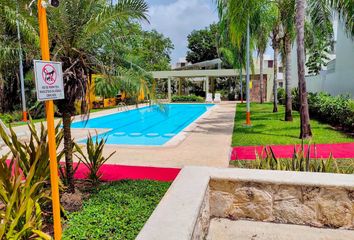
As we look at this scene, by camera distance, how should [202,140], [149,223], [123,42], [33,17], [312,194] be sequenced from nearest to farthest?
[149,223], [312,194], [33,17], [123,42], [202,140]

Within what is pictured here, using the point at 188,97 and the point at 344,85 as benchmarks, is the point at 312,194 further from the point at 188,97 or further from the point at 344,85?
the point at 188,97

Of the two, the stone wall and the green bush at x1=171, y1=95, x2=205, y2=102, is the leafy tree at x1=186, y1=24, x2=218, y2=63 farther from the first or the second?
the stone wall

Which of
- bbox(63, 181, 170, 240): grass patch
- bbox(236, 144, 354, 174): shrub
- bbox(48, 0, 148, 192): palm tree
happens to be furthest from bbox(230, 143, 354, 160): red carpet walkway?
bbox(48, 0, 148, 192): palm tree

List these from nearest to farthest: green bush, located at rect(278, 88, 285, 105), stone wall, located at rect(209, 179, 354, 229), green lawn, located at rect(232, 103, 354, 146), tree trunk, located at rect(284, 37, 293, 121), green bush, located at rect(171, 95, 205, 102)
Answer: stone wall, located at rect(209, 179, 354, 229) → green lawn, located at rect(232, 103, 354, 146) → tree trunk, located at rect(284, 37, 293, 121) → green bush, located at rect(278, 88, 285, 105) → green bush, located at rect(171, 95, 205, 102)

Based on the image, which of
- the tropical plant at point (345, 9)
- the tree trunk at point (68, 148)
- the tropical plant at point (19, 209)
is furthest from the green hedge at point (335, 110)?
the tropical plant at point (19, 209)

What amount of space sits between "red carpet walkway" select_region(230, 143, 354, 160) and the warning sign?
581 centimetres

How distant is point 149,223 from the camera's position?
8.86 feet

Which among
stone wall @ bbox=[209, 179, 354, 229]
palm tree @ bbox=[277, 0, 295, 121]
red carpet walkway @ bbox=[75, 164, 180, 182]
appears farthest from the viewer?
palm tree @ bbox=[277, 0, 295, 121]

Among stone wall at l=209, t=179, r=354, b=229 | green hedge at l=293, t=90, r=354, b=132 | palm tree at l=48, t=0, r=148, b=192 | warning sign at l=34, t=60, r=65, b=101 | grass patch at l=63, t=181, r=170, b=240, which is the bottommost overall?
grass patch at l=63, t=181, r=170, b=240

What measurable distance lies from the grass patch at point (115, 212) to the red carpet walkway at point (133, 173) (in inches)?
32.0

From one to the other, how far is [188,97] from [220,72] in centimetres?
438

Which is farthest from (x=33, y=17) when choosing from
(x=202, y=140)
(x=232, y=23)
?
(x=232, y=23)

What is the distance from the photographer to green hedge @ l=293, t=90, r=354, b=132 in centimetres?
1128

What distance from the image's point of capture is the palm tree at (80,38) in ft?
15.2
